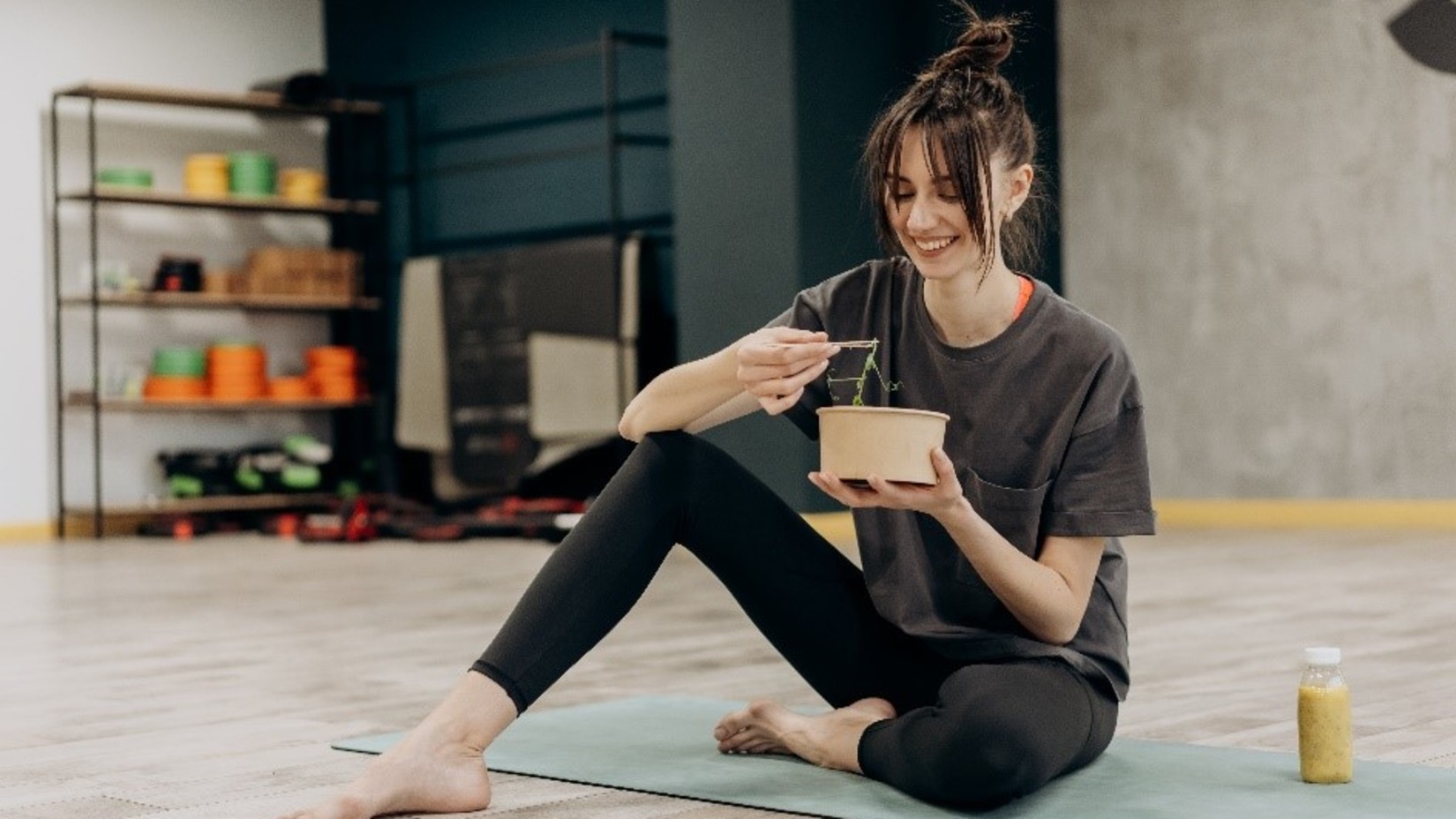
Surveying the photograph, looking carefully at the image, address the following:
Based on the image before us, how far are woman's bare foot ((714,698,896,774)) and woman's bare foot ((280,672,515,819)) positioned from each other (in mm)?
379

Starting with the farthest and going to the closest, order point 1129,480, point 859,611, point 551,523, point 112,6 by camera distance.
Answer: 1. point 112,6
2. point 551,523
3. point 859,611
4. point 1129,480

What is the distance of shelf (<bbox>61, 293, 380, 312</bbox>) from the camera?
7.79 m

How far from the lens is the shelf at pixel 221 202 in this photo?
7.75 m

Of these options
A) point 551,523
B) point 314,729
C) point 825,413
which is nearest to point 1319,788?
point 825,413

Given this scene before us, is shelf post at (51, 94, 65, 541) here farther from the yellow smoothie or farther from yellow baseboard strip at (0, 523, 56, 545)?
the yellow smoothie

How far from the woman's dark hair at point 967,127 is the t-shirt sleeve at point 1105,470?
0.56 ft

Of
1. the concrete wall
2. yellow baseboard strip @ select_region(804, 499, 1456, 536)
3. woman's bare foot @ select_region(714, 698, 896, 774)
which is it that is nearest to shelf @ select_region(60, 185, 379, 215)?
yellow baseboard strip @ select_region(804, 499, 1456, 536)

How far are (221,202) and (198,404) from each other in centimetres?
84

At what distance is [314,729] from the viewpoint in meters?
2.65

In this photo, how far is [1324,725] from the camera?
201 centimetres

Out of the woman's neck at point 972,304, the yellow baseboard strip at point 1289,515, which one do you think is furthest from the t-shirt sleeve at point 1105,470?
the yellow baseboard strip at point 1289,515

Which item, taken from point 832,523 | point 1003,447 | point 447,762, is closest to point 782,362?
point 1003,447

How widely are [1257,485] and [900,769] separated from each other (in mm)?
5463

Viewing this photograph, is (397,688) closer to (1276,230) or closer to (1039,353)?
(1039,353)
